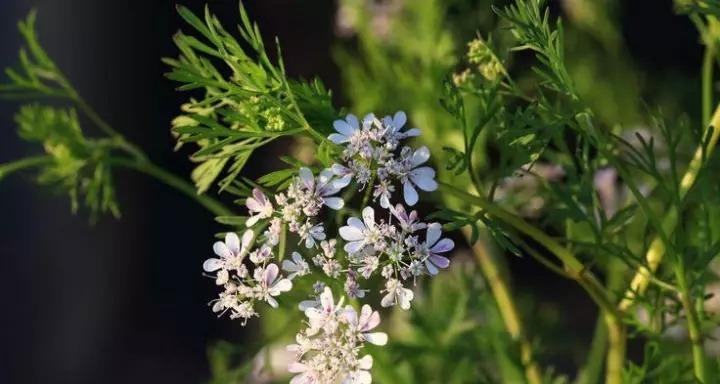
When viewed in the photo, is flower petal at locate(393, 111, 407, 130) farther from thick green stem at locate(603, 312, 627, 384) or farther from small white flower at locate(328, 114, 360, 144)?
thick green stem at locate(603, 312, 627, 384)

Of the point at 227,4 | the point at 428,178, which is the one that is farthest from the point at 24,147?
the point at 428,178

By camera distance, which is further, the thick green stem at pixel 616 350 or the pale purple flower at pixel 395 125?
the thick green stem at pixel 616 350

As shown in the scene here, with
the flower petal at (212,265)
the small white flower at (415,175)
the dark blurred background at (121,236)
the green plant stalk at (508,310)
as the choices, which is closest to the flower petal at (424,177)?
the small white flower at (415,175)

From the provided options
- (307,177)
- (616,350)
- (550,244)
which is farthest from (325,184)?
(616,350)

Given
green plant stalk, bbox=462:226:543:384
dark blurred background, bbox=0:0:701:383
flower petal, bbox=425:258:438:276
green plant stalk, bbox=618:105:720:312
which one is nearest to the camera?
flower petal, bbox=425:258:438:276

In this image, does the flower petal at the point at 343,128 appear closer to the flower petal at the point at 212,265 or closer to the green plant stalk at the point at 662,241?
the flower petal at the point at 212,265

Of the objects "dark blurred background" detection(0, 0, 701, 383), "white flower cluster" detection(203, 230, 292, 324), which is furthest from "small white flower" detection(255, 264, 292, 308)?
"dark blurred background" detection(0, 0, 701, 383)

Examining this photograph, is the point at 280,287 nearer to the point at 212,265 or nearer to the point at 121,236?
the point at 212,265
